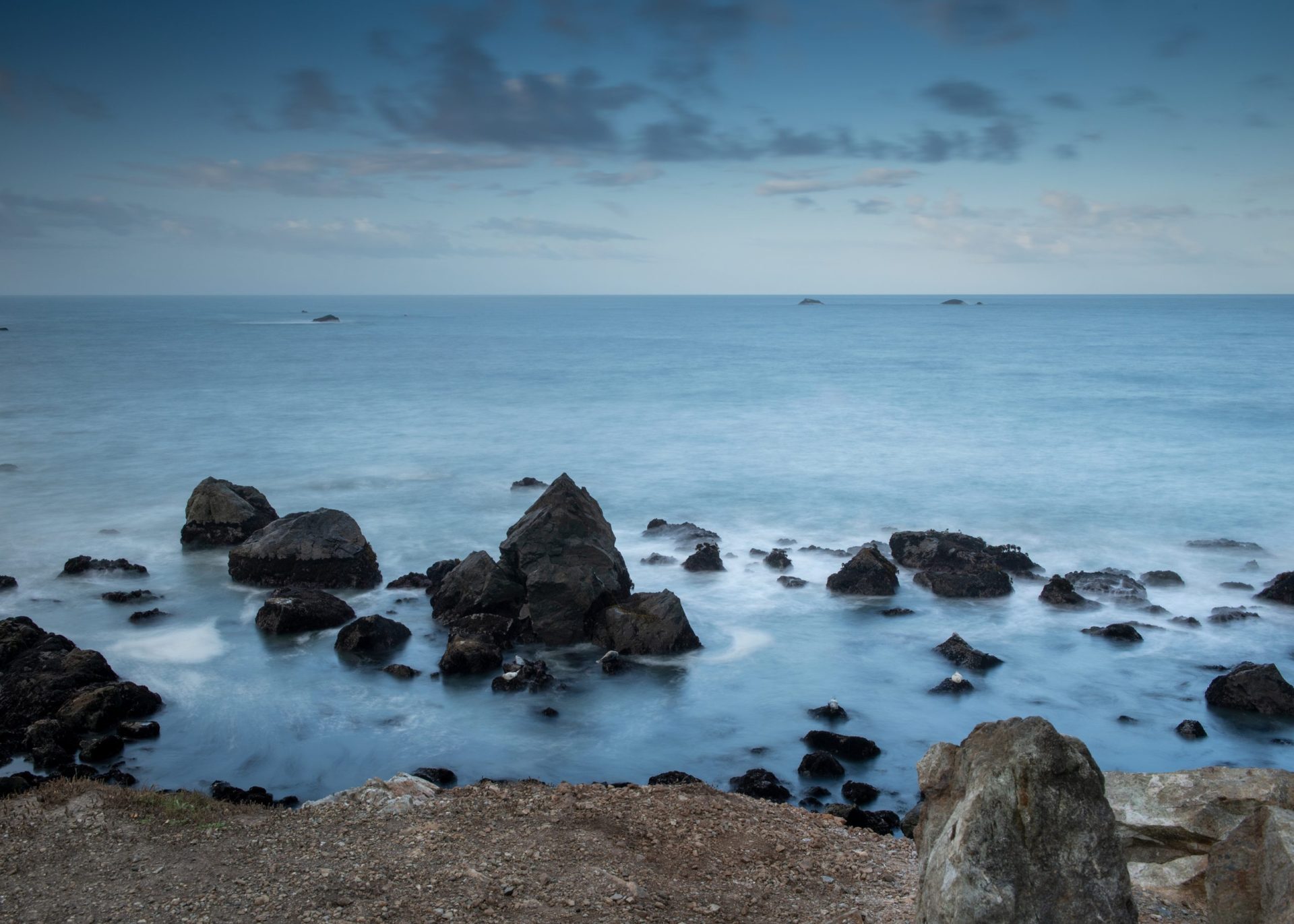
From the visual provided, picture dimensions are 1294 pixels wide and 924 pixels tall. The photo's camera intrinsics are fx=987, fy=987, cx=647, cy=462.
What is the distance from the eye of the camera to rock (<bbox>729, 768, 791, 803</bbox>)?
15945 mm

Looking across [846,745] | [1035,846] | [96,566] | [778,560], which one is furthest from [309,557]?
[1035,846]

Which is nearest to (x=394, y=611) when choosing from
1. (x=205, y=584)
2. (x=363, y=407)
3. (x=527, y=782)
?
(x=205, y=584)

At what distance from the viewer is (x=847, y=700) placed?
20.4m

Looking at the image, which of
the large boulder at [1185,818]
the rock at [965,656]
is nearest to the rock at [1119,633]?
the rock at [965,656]

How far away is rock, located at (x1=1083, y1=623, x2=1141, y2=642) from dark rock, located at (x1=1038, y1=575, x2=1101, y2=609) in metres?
1.91

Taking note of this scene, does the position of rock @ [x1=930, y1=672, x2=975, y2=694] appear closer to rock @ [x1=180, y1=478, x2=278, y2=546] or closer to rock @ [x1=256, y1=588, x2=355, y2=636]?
rock @ [x1=256, y1=588, x2=355, y2=636]

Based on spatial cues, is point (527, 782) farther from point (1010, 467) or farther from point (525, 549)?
point (1010, 467)

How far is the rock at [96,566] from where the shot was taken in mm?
27953

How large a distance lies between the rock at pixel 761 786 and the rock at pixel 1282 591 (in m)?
17.2

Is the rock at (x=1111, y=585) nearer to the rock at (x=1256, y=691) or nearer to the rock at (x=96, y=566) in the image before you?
the rock at (x=1256, y=691)

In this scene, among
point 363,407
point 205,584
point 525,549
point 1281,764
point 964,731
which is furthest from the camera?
point 363,407

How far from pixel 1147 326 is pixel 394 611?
556 ft

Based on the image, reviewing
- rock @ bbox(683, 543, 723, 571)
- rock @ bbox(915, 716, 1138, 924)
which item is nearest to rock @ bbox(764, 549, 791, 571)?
rock @ bbox(683, 543, 723, 571)

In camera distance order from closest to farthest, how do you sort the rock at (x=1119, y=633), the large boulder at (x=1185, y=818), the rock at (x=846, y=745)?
the large boulder at (x=1185, y=818) → the rock at (x=846, y=745) → the rock at (x=1119, y=633)
